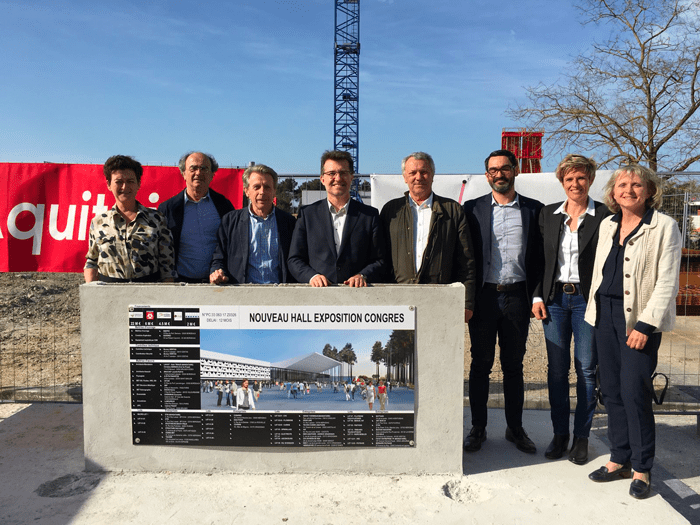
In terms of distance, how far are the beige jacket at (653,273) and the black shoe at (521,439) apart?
128 cm

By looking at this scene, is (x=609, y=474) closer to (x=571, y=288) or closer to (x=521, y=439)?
(x=521, y=439)

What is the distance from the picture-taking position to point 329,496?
3318 millimetres

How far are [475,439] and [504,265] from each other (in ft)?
4.79

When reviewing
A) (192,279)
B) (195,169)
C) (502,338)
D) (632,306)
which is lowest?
(502,338)

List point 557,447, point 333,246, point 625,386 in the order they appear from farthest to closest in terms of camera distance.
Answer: point 557,447
point 333,246
point 625,386

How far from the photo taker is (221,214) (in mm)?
4426

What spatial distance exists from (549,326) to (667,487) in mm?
1718

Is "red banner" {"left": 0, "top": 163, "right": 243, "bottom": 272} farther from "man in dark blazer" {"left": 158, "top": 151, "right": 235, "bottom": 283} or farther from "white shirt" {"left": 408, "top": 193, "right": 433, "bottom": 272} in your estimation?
"white shirt" {"left": 408, "top": 193, "right": 433, "bottom": 272}

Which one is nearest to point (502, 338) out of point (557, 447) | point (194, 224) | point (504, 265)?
point (504, 265)

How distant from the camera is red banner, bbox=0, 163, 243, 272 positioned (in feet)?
20.5

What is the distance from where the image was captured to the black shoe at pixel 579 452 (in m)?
3.81

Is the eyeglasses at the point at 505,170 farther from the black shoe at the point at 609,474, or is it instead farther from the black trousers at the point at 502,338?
the black shoe at the point at 609,474

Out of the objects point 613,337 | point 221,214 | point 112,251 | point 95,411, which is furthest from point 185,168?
point 613,337

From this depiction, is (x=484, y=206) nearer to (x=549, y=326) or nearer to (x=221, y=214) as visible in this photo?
(x=549, y=326)
